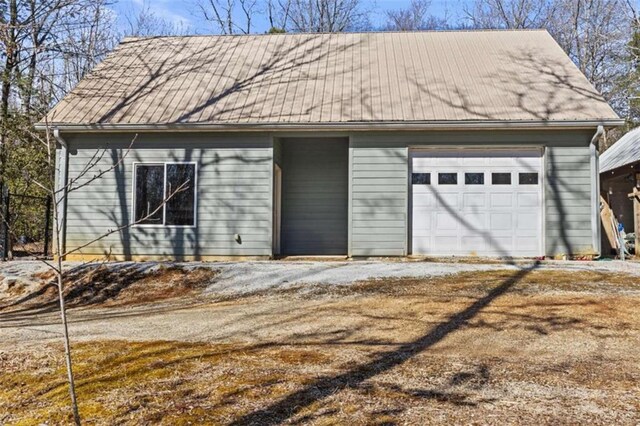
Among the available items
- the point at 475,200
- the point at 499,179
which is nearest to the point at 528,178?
the point at 499,179

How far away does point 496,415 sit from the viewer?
9.73 ft

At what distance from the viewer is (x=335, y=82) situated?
11.8 meters

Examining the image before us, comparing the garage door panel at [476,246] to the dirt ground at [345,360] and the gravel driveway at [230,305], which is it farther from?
the dirt ground at [345,360]

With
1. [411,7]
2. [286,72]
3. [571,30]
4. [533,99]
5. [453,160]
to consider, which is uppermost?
[411,7]

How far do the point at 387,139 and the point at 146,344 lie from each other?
7006 mm

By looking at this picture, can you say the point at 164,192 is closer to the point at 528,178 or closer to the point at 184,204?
the point at 184,204

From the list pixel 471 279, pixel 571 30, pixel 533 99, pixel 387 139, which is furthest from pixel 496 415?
pixel 571 30

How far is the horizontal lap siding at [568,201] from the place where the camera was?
1002 centimetres

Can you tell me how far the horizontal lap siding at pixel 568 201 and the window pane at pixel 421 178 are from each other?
2.35 meters

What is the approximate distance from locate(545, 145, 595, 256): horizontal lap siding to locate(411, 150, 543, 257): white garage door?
22cm

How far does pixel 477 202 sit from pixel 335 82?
428 centimetres

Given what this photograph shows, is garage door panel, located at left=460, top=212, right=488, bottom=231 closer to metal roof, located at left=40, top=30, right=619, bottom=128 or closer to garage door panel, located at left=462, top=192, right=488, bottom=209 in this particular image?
garage door panel, located at left=462, top=192, right=488, bottom=209

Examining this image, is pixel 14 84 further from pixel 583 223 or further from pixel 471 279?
pixel 583 223

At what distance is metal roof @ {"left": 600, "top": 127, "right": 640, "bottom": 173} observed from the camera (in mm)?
12727
